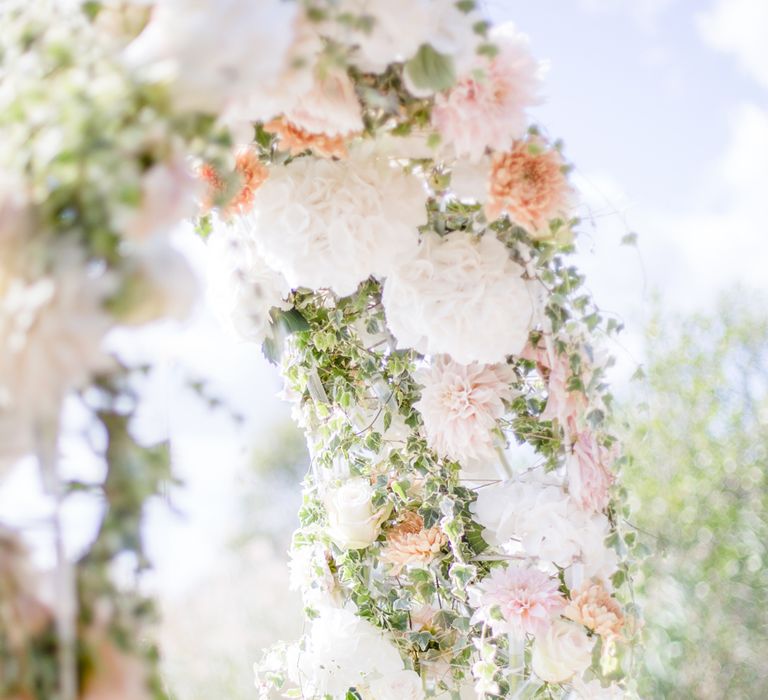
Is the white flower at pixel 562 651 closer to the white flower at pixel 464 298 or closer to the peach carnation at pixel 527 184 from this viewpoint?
the white flower at pixel 464 298

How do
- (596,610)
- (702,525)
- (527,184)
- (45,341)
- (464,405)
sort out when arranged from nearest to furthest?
(45,341), (527,184), (596,610), (464,405), (702,525)

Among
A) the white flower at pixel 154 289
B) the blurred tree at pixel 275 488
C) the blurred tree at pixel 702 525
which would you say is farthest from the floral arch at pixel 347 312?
the blurred tree at pixel 275 488

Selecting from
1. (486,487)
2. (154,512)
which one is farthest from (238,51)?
(486,487)

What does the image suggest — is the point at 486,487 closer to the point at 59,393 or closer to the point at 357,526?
the point at 357,526

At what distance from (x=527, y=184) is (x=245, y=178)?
432 millimetres

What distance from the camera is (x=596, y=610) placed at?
4.11 ft

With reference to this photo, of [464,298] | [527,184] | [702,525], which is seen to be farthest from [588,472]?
[702,525]

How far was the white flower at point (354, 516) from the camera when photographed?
5.10ft

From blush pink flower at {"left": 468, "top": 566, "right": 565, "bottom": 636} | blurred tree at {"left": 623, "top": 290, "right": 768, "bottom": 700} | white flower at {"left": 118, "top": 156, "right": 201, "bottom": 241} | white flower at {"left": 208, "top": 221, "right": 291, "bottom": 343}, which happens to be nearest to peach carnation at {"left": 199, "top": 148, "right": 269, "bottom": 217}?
white flower at {"left": 208, "top": 221, "right": 291, "bottom": 343}

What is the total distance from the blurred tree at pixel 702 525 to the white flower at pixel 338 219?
14.1 ft

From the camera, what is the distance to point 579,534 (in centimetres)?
129

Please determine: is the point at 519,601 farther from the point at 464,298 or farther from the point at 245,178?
the point at 245,178

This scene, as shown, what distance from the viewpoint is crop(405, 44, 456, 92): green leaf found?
1.00 meters

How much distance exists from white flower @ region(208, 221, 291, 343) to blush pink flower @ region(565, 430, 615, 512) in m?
0.59
